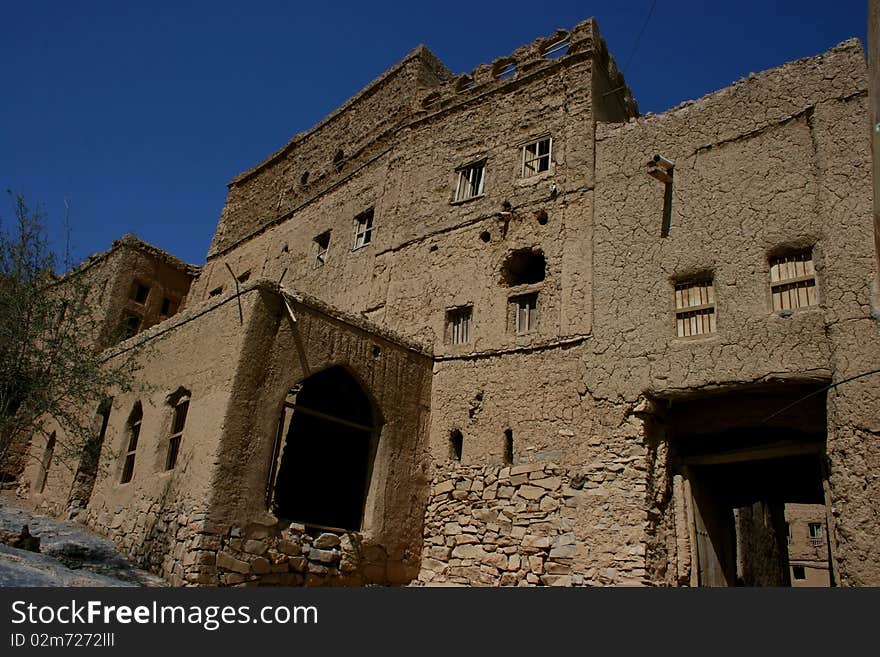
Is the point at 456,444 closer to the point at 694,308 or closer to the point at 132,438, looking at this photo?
the point at 694,308

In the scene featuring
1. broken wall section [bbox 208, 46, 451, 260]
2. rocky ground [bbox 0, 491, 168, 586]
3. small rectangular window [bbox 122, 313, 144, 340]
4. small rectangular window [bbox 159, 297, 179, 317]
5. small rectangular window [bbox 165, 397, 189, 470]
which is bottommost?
rocky ground [bbox 0, 491, 168, 586]

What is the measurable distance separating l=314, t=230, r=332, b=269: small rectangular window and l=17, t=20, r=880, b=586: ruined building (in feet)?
10.9

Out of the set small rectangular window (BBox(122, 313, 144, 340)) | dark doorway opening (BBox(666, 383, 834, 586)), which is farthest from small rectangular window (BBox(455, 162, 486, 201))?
small rectangular window (BBox(122, 313, 144, 340))

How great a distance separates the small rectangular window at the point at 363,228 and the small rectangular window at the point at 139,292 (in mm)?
8267

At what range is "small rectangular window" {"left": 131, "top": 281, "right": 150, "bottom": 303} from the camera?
22250mm

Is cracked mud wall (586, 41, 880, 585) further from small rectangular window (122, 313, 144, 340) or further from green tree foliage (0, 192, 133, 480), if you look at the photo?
small rectangular window (122, 313, 144, 340)

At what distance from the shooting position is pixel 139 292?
73.9 feet

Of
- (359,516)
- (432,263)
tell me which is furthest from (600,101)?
(359,516)

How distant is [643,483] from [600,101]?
8.43m

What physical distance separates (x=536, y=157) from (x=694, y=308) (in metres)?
5.44

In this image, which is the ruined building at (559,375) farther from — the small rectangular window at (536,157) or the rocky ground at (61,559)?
the rocky ground at (61,559)

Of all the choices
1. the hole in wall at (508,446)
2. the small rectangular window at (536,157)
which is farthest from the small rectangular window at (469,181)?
the hole in wall at (508,446)

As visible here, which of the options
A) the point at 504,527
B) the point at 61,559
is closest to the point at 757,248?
the point at 504,527

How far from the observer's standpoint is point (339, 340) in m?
12.5
